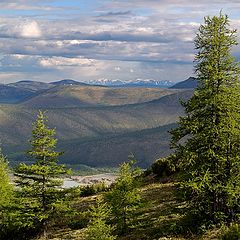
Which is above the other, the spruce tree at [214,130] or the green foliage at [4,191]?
the spruce tree at [214,130]

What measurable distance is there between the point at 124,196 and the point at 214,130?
805 cm

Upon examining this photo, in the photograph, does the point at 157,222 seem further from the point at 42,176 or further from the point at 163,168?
the point at 163,168

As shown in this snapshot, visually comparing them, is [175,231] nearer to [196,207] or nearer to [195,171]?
[196,207]

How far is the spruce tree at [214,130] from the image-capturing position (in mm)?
24219

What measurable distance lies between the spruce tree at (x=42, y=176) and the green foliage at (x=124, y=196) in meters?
6.37

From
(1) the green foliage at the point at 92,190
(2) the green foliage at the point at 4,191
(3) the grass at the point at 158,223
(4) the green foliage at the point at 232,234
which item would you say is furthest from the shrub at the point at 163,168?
(4) the green foliage at the point at 232,234

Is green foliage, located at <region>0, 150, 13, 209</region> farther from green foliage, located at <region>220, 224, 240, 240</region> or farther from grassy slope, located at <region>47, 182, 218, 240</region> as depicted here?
green foliage, located at <region>220, 224, 240, 240</region>

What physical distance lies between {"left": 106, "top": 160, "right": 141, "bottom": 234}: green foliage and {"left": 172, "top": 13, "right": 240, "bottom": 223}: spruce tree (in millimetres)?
4860

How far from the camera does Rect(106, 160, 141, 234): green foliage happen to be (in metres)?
29.1

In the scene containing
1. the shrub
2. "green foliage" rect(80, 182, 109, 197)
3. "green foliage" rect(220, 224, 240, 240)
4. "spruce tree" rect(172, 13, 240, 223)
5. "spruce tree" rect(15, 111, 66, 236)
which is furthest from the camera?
"green foliage" rect(80, 182, 109, 197)

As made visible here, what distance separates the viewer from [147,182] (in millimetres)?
49094

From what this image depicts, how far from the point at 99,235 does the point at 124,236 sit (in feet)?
17.3

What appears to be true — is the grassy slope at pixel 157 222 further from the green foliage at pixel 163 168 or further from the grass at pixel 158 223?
the green foliage at pixel 163 168

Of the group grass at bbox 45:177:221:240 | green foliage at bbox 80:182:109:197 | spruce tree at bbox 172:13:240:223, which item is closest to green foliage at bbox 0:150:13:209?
grass at bbox 45:177:221:240
